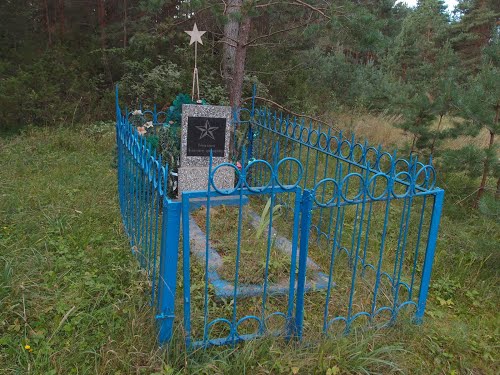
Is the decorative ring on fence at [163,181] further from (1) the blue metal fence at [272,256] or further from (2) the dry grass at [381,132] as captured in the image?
(2) the dry grass at [381,132]

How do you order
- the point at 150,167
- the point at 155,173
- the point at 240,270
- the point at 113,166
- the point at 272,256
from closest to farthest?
1. the point at 155,173
2. the point at 150,167
3. the point at 240,270
4. the point at 272,256
5. the point at 113,166

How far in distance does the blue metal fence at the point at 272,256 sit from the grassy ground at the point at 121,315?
13 centimetres

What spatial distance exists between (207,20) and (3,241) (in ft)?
24.3

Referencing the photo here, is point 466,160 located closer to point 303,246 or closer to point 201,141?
point 201,141

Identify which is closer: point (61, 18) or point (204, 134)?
point (204, 134)

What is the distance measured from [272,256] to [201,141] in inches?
82.9

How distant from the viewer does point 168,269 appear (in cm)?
221

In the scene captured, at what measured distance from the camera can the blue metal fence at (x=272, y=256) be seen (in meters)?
2.27

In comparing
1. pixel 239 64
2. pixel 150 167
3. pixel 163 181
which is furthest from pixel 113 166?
pixel 163 181

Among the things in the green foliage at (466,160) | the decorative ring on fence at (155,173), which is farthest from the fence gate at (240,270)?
the green foliage at (466,160)

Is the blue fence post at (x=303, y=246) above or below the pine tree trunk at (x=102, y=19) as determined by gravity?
below

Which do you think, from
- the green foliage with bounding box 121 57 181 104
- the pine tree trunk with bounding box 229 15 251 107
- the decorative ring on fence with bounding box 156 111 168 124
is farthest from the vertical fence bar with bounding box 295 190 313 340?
the green foliage with bounding box 121 57 181 104

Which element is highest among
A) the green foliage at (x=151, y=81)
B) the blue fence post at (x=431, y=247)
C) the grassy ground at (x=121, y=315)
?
→ the green foliage at (x=151, y=81)

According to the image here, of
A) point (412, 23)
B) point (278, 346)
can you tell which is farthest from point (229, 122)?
point (412, 23)
